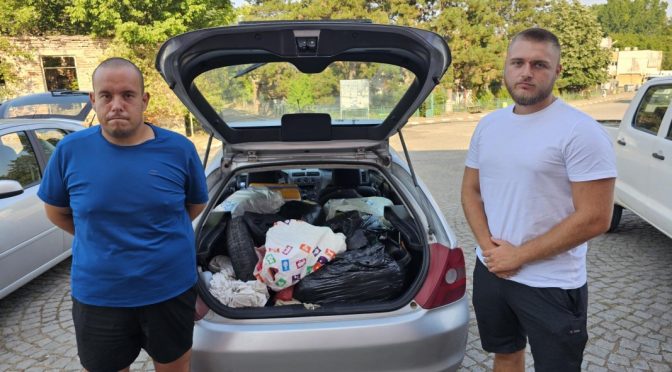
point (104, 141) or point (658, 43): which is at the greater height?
point (658, 43)

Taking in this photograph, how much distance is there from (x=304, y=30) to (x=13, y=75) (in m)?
17.4

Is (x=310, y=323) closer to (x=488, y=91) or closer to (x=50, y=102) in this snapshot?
(x=50, y=102)

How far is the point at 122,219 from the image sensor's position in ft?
5.68

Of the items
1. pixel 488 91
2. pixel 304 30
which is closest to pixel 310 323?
pixel 304 30

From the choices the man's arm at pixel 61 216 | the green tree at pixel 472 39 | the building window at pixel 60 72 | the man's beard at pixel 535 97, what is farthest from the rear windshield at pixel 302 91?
the green tree at pixel 472 39

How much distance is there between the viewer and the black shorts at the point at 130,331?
1.79 m

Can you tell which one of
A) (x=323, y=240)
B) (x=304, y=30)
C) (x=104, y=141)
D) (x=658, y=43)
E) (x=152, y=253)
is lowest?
(x=323, y=240)

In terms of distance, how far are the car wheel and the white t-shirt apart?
4.33 ft

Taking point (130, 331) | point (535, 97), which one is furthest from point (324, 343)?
point (535, 97)

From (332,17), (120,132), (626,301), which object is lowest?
(626,301)

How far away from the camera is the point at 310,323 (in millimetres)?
2080

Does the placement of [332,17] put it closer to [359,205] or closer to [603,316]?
[359,205]

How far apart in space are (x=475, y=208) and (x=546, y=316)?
0.57 m

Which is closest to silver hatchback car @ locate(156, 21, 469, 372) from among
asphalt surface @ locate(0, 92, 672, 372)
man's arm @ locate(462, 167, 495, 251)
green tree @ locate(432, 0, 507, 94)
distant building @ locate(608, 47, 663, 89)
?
man's arm @ locate(462, 167, 495, 251)
